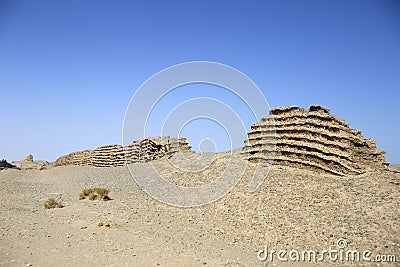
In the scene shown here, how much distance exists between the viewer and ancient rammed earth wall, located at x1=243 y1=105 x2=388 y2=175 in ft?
38.3

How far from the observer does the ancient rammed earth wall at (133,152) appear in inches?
1086

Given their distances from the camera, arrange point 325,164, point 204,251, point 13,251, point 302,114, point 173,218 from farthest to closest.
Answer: point 302,114
point 325,164
point 173,218
point 204,251
point 13,251

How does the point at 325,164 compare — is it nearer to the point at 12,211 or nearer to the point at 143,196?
the point at 143,196

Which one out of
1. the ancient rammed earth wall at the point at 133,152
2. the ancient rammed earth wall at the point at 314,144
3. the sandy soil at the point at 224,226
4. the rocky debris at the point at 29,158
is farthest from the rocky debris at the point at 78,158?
the ancient rammed earth wall at the point at 314,144

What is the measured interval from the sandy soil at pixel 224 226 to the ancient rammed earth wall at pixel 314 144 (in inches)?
29.4

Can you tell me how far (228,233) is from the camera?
8961 mm

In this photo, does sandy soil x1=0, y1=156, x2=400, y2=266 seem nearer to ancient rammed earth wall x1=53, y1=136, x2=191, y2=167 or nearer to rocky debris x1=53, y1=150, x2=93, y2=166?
ancient rammed earth wall x1=53, y1=136, x2=191, y2=167

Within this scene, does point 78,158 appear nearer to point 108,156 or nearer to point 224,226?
point 108,156

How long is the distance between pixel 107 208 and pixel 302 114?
9.51m

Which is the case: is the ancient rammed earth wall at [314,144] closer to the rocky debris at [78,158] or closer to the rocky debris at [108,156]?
the rocky debris at [108,156]

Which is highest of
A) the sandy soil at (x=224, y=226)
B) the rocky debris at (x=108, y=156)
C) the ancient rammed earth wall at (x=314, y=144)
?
the rocky debris at (x=108, y=156)

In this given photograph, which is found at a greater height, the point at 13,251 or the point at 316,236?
the point at 316,236

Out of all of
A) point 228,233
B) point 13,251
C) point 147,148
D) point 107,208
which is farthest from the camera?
point 147,148

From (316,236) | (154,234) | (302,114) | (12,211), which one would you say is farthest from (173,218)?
(302,114)
